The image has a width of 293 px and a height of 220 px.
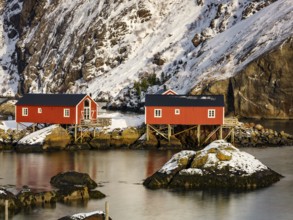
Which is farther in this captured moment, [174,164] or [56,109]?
[56,109]

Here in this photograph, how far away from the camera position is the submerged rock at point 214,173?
56781 millimetres

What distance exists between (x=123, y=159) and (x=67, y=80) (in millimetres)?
127073

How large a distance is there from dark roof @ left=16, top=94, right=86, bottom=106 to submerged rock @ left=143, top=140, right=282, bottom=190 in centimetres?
3222

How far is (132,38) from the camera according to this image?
646 feet

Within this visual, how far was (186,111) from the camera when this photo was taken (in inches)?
3386

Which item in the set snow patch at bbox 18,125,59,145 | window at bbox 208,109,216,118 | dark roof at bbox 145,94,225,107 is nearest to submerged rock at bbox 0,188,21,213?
snow patch at bbox 18,125,59,145

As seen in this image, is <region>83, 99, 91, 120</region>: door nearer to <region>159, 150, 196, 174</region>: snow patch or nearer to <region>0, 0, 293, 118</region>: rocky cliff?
<region>159, 150, 196, 174</region>: snow patch

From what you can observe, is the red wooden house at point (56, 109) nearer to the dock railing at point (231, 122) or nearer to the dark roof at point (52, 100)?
the dark roof at point (52, 100)

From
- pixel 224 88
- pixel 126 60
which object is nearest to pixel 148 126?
pixel 224 88

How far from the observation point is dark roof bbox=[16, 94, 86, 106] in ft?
291

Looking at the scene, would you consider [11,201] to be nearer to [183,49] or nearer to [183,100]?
[183,100]

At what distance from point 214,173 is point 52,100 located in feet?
123

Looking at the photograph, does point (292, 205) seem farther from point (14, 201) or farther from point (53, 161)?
point (53, 161)

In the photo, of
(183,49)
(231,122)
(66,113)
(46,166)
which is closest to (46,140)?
(66,113)
